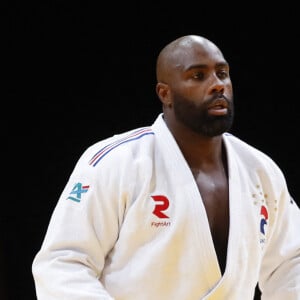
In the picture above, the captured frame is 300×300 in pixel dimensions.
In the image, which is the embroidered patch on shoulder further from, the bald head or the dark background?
the dark background

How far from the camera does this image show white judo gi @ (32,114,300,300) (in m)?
1.97

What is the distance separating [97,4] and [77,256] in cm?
156

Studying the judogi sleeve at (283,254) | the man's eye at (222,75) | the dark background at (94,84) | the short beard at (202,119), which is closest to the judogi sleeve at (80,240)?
the short beard at (202,119)

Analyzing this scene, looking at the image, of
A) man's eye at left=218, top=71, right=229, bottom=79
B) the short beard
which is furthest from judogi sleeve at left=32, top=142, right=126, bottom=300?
man's eye at left=218, top=71, right=229, bottom=79

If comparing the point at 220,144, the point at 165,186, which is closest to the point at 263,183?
the point at 220,144

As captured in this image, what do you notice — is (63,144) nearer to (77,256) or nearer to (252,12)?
(252,12)

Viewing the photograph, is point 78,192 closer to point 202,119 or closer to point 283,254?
point 202,119

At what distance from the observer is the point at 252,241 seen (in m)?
2.12

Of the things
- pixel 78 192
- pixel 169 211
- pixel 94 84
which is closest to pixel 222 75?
pixel 169 211

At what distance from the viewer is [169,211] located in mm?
2033

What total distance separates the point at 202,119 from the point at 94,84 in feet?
4.01

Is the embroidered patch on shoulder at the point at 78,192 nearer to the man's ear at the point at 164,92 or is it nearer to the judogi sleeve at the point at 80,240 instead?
the judogi sleeve at the point at 80,240

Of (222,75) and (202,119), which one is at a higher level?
(222,75)

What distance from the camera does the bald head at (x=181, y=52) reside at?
6.90 ft
